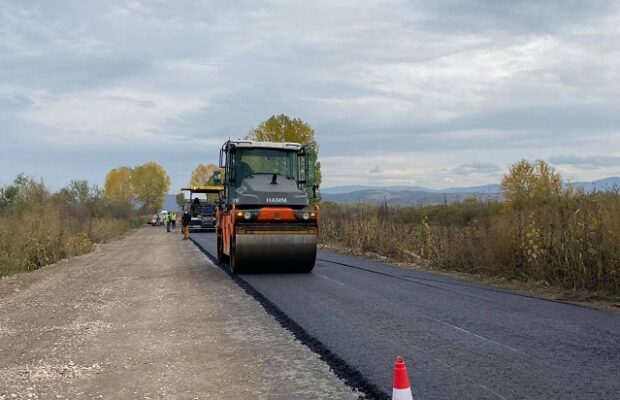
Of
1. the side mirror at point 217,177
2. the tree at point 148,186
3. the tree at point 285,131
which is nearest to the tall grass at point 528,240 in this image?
the side mirror at point 217,177

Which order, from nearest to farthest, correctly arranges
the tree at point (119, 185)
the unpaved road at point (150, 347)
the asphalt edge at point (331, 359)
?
the asphalt edge at point (331, 359), the unpaved road at point (150, 347), the tree at point (119, 185)

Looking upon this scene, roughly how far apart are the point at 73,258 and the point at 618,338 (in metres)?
16.6

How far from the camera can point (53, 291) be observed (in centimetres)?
1064

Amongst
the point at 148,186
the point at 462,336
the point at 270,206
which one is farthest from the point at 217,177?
the point at 148,186

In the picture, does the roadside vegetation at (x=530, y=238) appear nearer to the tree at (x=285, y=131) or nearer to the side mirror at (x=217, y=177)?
the side mirror at (x=217, y=177)

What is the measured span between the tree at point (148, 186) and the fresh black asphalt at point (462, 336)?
76.1 metres

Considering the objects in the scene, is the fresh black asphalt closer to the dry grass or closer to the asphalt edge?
the asphalt edge

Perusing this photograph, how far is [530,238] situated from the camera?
10516 mm

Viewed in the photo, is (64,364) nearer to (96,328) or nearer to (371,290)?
(96,328)

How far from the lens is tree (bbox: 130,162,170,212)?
3287 inches

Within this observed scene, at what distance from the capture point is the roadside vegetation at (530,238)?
9.09m

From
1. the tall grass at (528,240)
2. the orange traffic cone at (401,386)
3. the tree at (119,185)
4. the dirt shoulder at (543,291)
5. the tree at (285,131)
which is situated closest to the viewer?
the orange traffic cone at (401,386)

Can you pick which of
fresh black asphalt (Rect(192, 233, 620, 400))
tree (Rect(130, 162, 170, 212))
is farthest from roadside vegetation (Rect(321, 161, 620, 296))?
tree (Rect(130, 162, 170, 212))

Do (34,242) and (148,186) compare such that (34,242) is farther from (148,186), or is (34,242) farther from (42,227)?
(148,186)
